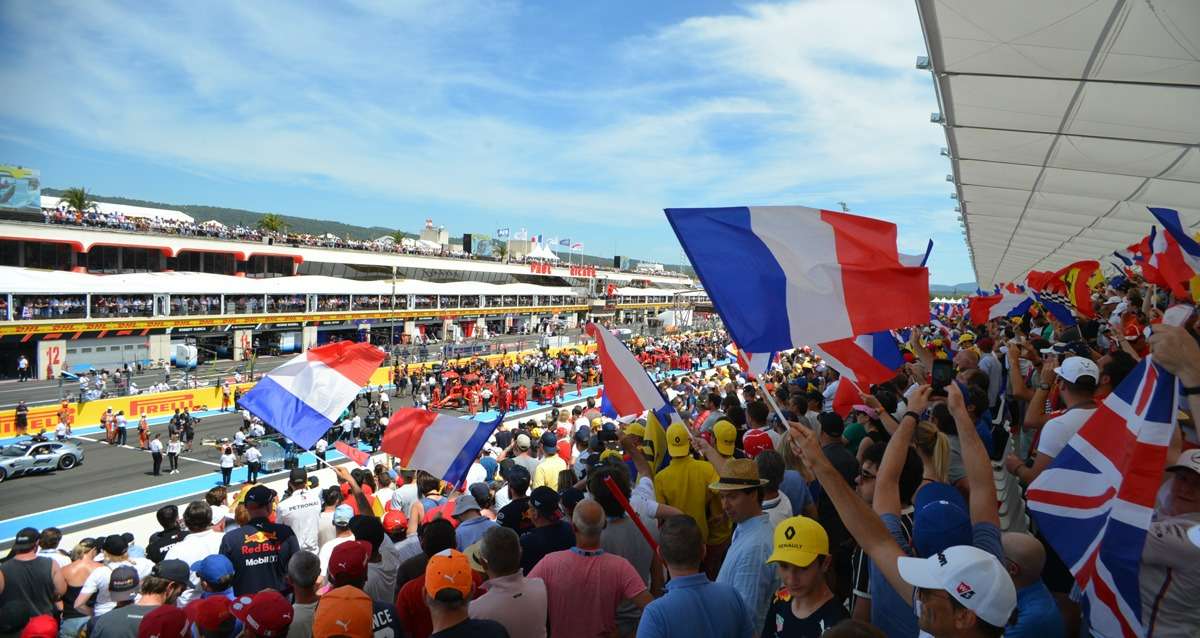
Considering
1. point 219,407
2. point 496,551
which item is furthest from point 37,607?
point 219,407

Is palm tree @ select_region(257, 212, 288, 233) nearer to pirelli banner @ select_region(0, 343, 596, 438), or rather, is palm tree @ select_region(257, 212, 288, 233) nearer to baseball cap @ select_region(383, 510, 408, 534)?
pirelli banner @ select_region(0, 343, 596, 438)

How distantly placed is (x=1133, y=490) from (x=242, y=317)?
169ft

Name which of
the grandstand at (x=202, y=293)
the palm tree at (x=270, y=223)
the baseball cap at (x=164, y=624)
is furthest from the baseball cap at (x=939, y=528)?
the palm tree at (x=270, y=223)

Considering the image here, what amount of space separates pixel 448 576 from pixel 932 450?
2576mm

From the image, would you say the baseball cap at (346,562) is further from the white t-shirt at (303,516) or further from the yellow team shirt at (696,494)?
the white t-shirt at (303,516)

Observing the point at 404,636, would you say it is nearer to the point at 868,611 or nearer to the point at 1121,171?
the point at 868,611

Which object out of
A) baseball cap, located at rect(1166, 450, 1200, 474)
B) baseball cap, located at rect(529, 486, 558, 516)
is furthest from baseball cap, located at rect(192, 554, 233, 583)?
baseball cap, located at rect(1166, 450, 1200, 474)

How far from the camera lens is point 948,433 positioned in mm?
4863

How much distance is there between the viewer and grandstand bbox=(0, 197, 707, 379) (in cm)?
3862

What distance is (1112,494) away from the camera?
2918 millimetres

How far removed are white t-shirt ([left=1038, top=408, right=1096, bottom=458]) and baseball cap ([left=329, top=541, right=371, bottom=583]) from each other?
385 cm

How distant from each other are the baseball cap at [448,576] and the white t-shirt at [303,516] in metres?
4.20

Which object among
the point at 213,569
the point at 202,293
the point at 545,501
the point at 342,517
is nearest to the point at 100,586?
the point at 213,569

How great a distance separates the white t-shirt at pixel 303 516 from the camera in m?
6.58
